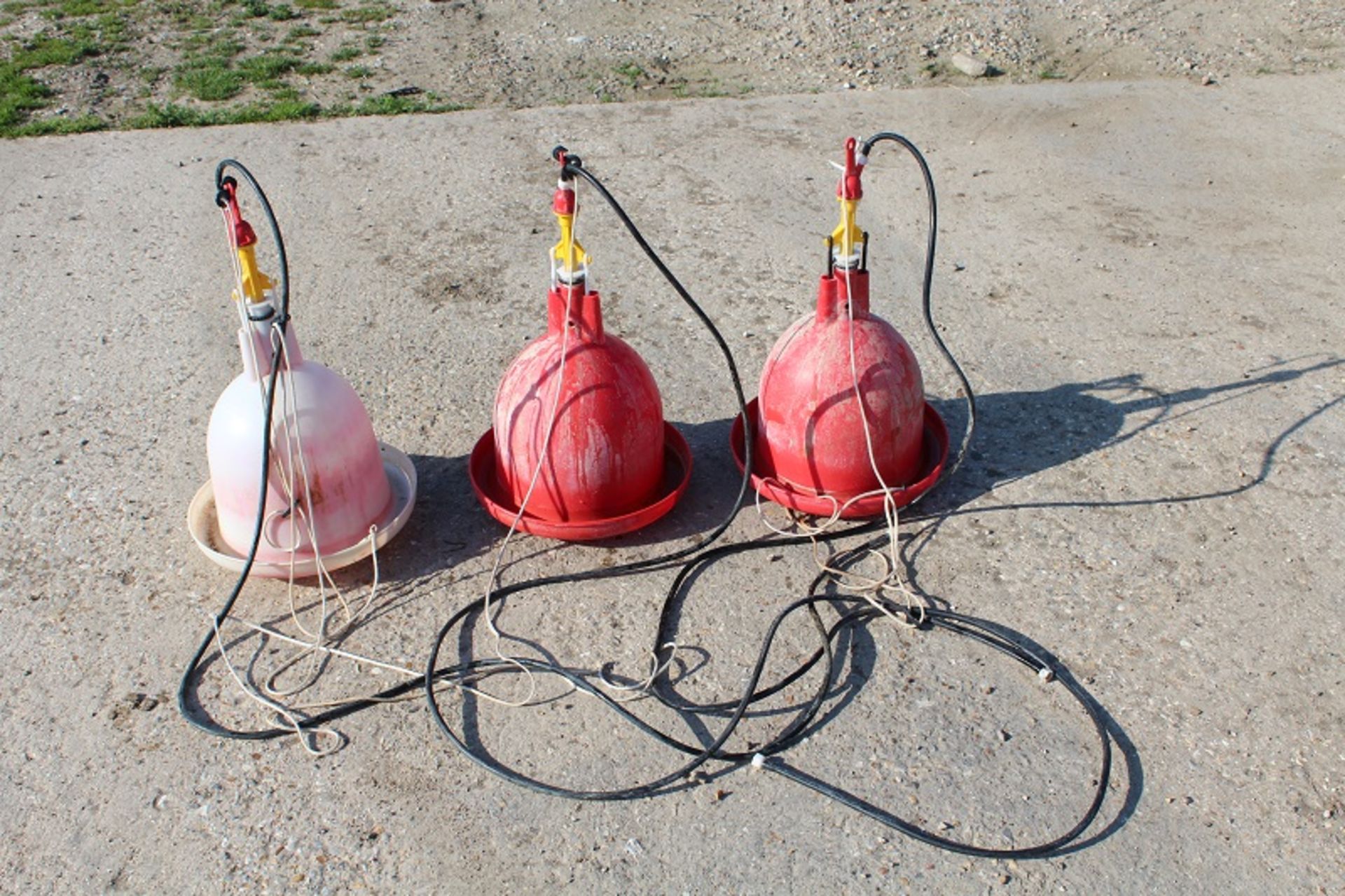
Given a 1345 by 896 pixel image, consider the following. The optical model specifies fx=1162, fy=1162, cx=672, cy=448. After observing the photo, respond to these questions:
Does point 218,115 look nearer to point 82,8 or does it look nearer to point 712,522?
point 82,8

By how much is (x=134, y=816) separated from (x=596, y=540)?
142 cm

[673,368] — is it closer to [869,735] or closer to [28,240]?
[869,735]

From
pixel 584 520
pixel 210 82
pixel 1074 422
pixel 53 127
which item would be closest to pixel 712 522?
pixel 584 520

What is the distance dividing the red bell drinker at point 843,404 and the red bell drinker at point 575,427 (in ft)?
1.19

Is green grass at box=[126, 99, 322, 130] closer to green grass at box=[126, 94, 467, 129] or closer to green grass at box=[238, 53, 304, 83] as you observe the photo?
green grass at box=[126, 94, 467, 129]

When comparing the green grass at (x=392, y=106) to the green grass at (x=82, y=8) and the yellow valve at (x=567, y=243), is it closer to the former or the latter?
the green grass at (x=82, y=8)

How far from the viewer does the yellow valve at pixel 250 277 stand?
2943 mm

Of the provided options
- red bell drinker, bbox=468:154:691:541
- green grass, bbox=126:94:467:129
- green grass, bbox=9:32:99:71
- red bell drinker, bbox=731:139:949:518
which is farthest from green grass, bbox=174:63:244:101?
red bell drinker, bbox=731:139:949:518

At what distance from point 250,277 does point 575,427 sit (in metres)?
0.93

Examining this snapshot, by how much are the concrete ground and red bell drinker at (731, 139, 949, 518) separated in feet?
0.62

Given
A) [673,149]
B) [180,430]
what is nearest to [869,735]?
[180,430]

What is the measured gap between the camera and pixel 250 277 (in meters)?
2.99

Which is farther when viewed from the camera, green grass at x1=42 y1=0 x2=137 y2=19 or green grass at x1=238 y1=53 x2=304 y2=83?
green grass at x1=42 y1=0 x2=137 y2=19

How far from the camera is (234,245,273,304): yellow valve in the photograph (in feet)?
9.66
